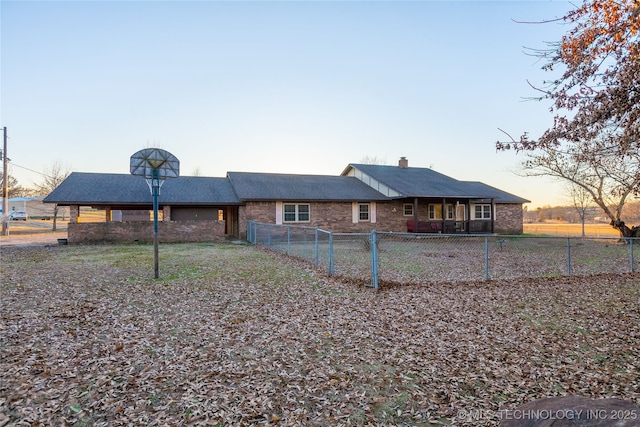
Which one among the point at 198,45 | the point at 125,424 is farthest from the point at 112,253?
the point at 125,424

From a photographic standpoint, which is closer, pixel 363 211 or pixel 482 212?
pixel 363 211

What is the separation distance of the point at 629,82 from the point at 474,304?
411 centimetres

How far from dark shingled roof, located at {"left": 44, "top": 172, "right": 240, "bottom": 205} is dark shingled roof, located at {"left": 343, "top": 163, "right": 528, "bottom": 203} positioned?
10174 mm

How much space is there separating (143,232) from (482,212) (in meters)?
22.4

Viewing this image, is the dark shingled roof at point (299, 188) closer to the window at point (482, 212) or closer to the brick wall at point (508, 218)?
the window at point (482, 212)

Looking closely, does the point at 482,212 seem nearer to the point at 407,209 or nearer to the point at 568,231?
the point at 407,209

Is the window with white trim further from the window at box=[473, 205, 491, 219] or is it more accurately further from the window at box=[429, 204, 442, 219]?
the window at box=[473, 205, 491, 219]

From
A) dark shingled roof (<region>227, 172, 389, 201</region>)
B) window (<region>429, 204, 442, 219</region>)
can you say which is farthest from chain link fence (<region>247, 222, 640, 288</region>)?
window (<region>429, 204, 442, 219</region>)

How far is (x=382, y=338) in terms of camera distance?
4680 millimetres

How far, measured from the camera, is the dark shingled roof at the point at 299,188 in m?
20.4

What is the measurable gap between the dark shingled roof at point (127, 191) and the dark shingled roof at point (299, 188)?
3.37 ft

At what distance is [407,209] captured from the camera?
2283cm

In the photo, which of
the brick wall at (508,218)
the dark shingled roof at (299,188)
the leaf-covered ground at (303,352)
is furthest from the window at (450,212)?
the leaf-covered ground at (303,352)

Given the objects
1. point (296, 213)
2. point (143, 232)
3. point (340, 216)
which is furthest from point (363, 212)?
point (143, 232)
